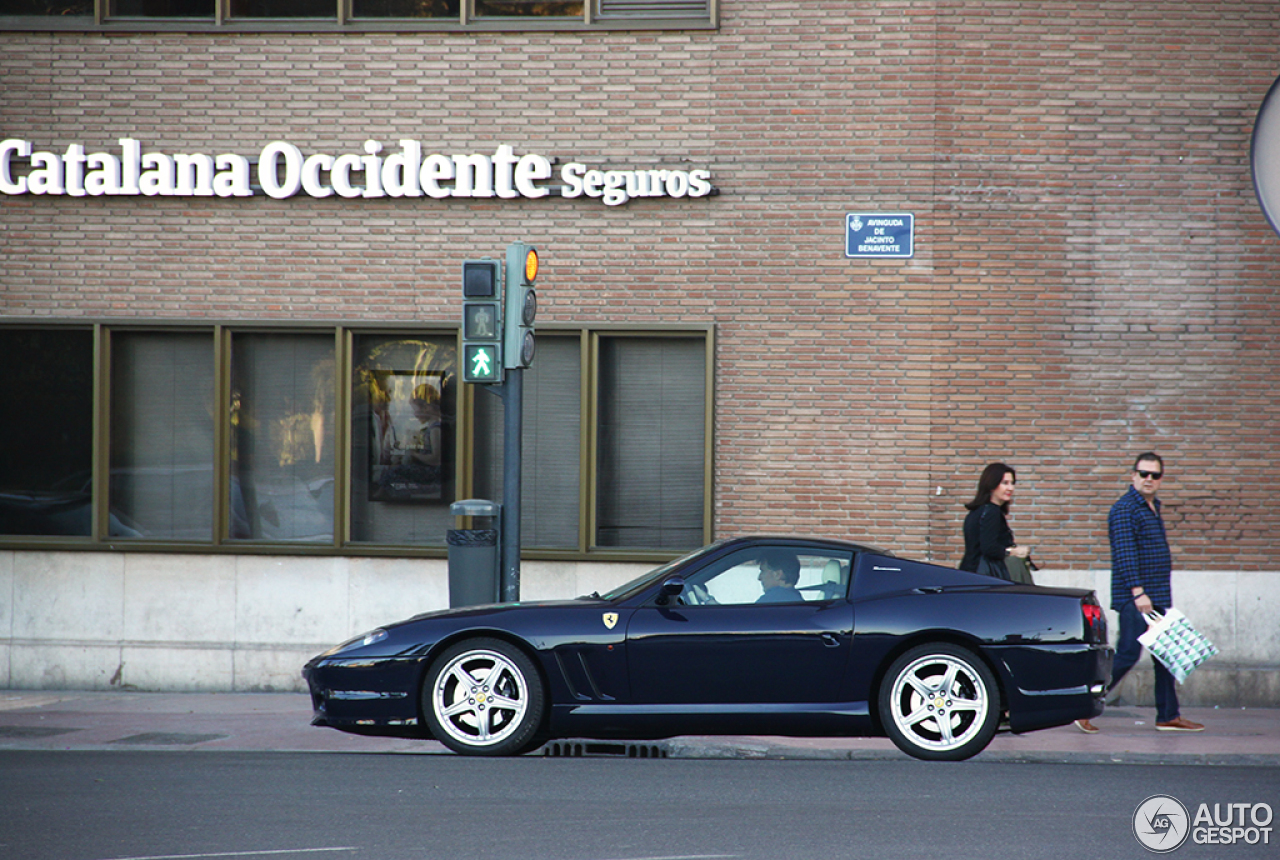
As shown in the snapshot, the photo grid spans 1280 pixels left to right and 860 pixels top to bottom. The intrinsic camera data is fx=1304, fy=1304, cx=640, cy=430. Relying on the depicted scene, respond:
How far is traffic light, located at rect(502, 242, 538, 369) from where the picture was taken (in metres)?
9.69

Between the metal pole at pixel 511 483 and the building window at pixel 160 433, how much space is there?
386 centimetres

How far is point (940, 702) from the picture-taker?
7.55 meters

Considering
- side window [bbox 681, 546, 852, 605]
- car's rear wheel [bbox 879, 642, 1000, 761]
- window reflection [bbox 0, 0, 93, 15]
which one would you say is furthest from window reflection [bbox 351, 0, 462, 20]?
car's rear wheel [bbox 879, 642, 1000, 761]

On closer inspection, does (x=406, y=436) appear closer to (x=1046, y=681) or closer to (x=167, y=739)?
(x=167, y=739)

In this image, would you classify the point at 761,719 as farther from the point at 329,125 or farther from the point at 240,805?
the point at 329,125

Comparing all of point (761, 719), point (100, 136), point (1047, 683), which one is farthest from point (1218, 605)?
point (100, 136)

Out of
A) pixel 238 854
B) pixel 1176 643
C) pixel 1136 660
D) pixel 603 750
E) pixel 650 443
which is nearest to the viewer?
pixel 238 854

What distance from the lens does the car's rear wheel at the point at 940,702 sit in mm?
7512

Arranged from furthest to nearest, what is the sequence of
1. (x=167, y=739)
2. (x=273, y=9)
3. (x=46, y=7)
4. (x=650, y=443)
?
(x=46, y=7) < (x=273, y=9) < (x=650, y=443) < (x=167, y=739)

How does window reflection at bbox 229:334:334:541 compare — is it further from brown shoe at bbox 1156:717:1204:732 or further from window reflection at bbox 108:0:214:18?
brown shoe at bbox 1156:717:1204:732

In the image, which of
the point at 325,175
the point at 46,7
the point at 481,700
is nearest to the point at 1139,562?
the point at 481,700

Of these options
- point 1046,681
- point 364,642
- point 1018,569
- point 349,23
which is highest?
point 349,23

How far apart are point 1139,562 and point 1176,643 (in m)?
0.63

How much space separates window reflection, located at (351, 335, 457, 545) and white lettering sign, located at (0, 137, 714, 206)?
143 cm
